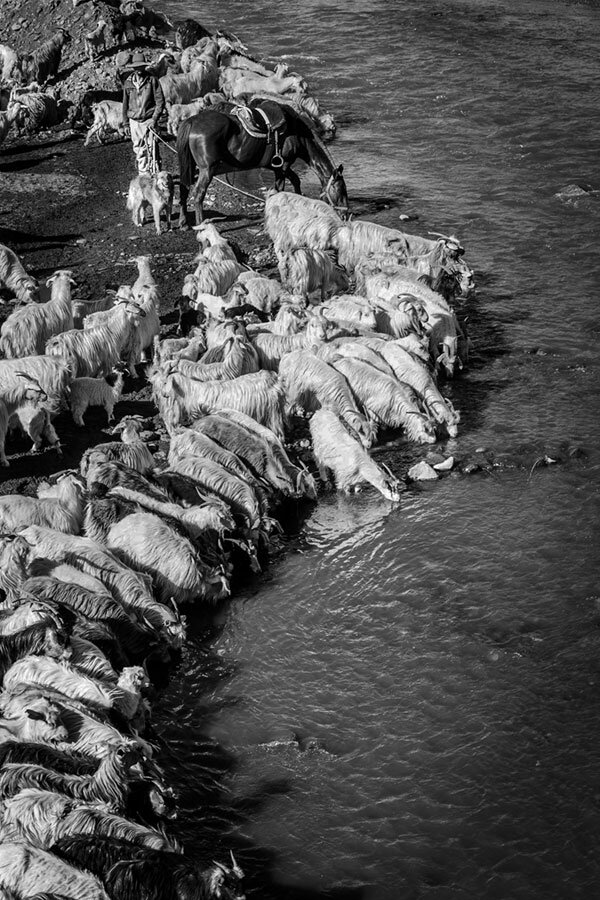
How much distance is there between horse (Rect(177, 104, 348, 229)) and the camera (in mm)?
16078

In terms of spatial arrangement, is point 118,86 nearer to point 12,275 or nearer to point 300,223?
point 300,223

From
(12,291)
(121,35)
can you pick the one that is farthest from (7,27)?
(12,291)

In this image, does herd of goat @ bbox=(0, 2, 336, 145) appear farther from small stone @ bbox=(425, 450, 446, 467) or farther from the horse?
small stone @ bbox=(425, 450, 446, 467)

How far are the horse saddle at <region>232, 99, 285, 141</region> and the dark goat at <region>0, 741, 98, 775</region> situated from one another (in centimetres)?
1114

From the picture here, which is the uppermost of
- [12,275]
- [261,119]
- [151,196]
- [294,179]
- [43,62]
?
[261,119]

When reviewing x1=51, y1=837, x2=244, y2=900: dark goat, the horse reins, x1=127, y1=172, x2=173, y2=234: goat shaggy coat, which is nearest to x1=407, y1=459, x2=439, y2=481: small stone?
x1=51, y1=837, x2=244, y2=900: dark goat

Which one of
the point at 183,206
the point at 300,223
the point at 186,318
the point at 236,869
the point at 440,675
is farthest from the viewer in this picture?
the point at 183,206

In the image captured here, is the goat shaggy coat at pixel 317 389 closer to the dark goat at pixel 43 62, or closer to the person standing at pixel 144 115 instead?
the person standing at pixel 144 115

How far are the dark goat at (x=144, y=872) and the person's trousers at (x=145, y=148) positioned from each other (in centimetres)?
1273

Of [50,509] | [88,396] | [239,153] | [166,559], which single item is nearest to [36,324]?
[88,396]

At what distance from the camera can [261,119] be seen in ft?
54.0

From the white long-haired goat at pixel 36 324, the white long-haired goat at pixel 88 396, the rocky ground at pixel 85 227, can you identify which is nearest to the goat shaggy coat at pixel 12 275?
the rocky ground at pixel 85 227

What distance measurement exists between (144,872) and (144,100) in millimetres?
14075

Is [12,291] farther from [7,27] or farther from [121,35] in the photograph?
[7,27]
